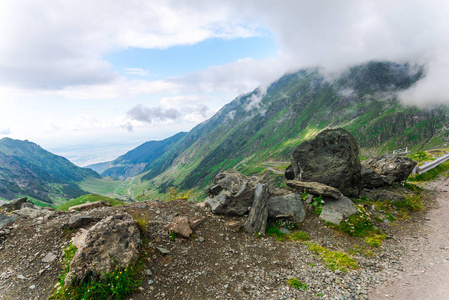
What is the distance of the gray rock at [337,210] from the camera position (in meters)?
16.8

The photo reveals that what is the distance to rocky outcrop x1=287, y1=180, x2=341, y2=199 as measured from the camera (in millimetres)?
18438

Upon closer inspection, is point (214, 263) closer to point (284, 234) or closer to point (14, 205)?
point (284, 234)

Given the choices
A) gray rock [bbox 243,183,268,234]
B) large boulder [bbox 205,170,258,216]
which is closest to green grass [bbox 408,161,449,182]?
gray rock [bbox 243,183,268,234]

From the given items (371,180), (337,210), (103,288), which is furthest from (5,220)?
(371,180)

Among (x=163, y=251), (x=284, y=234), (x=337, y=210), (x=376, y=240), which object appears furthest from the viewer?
(x=337, y=210)

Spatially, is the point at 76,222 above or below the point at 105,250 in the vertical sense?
above

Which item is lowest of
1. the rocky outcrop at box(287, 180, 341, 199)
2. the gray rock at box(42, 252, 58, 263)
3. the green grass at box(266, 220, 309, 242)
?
the green grass at box(266, 220, 309, 242)

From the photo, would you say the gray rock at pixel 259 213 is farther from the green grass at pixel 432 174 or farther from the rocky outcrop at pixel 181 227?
the green grass at pixel 432 174

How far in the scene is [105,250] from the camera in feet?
33.8

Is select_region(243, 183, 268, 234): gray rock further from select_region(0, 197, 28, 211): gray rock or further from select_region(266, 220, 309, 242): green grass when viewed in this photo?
select_region(0, 197, 28, 211): gray rock

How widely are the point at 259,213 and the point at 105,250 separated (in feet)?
36.0

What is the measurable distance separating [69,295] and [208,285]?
6301 mm

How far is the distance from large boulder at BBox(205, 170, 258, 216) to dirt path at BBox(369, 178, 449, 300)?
9.64m

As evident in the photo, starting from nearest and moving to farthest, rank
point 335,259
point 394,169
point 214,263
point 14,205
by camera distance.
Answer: point 214,263
point 335,259
point 14,205
point 394,169
